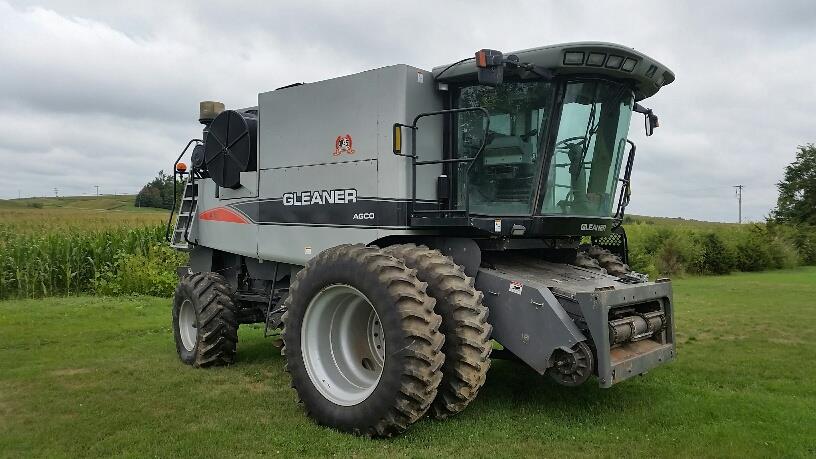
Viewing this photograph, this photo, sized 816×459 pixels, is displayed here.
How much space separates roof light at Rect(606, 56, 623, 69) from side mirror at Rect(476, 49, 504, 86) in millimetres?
1024

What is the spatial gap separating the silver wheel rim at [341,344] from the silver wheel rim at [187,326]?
9.49 feet

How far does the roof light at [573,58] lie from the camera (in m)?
5.35

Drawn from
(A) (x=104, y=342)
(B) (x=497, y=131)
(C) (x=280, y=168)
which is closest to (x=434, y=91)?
(B) (x=497, y=131)

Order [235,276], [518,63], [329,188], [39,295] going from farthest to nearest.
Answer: [39,295] < [235,276] < [329,188] < [518,63]

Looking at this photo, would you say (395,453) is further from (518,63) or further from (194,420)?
(518,63)

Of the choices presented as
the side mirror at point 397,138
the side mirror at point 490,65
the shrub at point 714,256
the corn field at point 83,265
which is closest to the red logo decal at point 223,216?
the side mirror at point 397,138

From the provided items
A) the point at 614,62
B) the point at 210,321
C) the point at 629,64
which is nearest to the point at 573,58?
the point at 614,62

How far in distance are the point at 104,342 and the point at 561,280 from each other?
673 centimetres

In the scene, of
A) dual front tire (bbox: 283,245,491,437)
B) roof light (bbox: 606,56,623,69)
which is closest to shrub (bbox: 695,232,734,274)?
roof light (bbox: 606,56,623,69)

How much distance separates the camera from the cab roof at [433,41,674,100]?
5355mm

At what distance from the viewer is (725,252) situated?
27.1 metres

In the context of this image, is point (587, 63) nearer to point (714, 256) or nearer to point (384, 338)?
point (384, 338)

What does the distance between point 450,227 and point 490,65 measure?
1.43 meters

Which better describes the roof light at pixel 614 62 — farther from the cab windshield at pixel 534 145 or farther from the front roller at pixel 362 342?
the front roller at pixel 362 342
